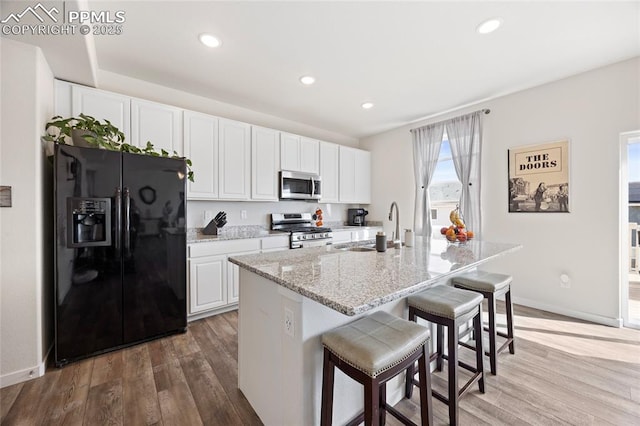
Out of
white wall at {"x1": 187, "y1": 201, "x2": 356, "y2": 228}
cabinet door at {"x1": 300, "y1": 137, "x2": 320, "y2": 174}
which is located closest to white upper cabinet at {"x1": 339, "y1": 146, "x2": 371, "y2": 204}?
white wall at {"x1": 187, "y1": 201, "x2": 356, "y2": 228}

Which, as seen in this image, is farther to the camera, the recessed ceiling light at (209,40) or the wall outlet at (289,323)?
the recessed ceiling light at (209,40)

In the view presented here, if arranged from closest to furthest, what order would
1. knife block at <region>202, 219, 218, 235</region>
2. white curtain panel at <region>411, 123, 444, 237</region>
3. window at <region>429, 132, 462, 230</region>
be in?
knife block at <region>202, 219, 218, 235</region>, window at <region>429, 132, 462, 230</region>, white curtain panel at <region>411, 123, 444, 237</region>

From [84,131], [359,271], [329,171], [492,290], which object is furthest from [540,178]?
[84,131]

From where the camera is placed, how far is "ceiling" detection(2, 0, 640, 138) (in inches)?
75.6

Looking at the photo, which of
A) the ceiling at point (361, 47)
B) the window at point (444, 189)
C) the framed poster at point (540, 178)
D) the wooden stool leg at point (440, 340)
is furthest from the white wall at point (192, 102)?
the wooden stool leg at point (440, 340)

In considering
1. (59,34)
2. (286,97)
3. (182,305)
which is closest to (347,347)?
(182,305)

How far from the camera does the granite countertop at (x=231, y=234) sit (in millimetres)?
2981

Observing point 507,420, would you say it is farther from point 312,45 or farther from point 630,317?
point 312,45

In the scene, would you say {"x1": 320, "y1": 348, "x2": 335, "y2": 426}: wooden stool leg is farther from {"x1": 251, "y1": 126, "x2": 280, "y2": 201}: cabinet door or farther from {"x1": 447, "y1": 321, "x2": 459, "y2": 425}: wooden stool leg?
{"x1": 251, "y1": 126, "x2": 280, "y2": 201}: cabinet door

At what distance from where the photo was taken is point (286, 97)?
3414 millimetres

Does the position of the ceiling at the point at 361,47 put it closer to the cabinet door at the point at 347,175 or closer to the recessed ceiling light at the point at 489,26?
the recessed ceiling light at the point at 489,26

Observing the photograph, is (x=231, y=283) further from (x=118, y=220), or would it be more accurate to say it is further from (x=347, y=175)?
(x=347, y=175)

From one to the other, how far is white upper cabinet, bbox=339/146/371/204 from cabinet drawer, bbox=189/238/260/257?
6.54 ft

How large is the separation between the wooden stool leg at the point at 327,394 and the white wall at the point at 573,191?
327cm
